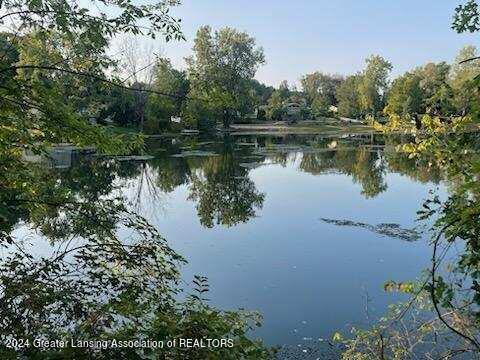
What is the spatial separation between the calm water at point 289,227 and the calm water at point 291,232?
0.04m

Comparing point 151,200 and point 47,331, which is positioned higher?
point 47,331

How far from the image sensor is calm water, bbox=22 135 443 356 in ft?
32.8

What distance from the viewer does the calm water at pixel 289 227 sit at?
32.8 feet

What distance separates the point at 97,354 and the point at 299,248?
1066 cm

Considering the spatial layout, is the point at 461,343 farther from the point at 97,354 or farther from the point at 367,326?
the point at 97,354

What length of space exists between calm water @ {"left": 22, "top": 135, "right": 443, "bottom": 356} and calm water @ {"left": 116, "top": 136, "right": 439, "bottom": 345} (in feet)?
0.13

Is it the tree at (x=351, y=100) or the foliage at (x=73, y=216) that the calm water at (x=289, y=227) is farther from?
the tree at (x=351, y=100)

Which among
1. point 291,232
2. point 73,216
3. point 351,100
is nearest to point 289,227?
point 291,232

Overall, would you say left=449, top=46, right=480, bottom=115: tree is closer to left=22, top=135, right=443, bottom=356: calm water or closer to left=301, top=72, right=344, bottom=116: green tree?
left=22, top=135, right=443, bottom=356: calm water

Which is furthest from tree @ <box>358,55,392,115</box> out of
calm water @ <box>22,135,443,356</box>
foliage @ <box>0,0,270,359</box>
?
foliage @ <box>0,0,270,359</box>

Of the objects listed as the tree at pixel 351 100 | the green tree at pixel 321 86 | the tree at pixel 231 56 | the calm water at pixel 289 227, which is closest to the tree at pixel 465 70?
the calm water at pixel 289 227

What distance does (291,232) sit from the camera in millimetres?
15602

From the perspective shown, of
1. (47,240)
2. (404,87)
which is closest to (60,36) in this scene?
(47,240)

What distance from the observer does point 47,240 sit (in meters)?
12.5
